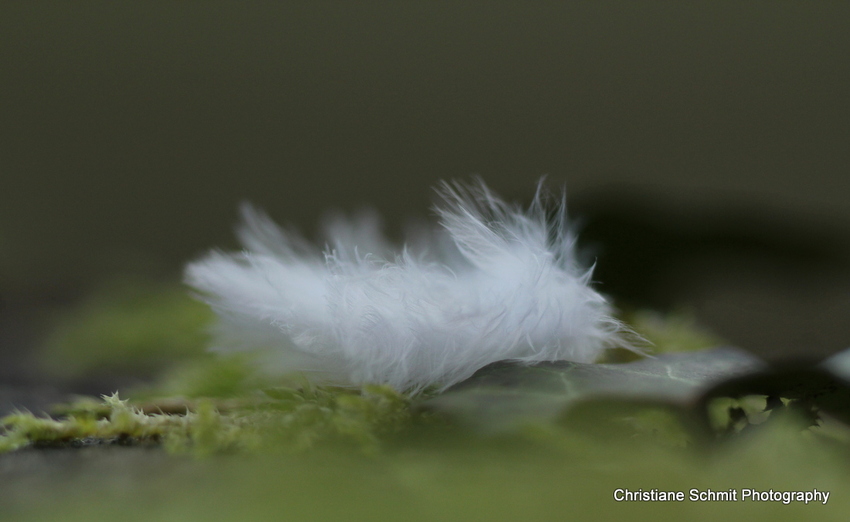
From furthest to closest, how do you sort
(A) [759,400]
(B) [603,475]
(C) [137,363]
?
(C) [137,363] → (A) [759,400] → (B) [603,475]

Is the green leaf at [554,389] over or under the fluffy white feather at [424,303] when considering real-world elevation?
under

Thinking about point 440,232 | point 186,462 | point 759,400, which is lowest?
point 186,462

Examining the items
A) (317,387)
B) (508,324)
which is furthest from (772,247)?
(317,387)

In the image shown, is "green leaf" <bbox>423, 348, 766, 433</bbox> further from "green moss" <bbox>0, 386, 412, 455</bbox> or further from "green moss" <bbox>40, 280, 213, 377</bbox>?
"green moss" <bbox>40, 280, 213, 377</bbox>

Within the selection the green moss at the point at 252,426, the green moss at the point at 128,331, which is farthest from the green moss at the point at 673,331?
the green moss at the point at 128,331

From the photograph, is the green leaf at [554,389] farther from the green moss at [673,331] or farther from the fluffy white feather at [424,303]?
the green moss at [673,331]

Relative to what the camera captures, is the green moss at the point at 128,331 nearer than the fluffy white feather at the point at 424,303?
No

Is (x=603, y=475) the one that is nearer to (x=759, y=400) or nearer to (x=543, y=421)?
(x=543, y=421)

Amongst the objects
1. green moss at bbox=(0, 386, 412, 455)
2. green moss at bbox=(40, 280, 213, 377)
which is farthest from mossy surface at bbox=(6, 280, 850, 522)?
green moss at bbox=(40, 280, 213, 377)

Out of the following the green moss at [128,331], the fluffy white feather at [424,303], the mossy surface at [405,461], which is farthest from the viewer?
the green moss at [128,331]
